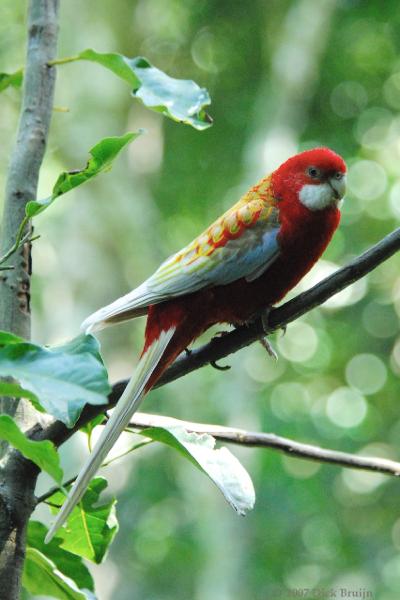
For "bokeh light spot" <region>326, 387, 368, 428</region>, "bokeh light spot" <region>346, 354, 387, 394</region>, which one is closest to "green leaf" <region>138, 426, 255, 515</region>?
"bokeh light spot" <region>326, 387, 368, 428</region>

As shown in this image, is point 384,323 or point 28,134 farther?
point 384,323

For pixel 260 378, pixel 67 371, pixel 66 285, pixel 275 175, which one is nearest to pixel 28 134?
pixel 67 371

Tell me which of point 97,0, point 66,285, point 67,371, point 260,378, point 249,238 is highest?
point 97,0

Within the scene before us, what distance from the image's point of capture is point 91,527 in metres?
2.11

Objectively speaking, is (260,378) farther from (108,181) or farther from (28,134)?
(28,134)

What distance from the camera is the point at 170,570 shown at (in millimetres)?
10477

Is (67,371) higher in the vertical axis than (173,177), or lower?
lower

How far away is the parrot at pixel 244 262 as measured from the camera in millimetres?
2650

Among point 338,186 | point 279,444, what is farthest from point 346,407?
point 279,444

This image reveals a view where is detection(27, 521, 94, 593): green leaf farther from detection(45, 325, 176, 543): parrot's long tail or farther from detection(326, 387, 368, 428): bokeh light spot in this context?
detection(326, 387, 368, 428): bokeh light spot

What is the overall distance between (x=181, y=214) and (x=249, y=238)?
346 inches

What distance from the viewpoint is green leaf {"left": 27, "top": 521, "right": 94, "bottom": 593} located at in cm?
208

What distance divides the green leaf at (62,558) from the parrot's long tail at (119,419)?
0.75ft

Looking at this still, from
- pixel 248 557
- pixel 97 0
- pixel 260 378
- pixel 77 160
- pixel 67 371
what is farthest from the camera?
pixel 260 378
